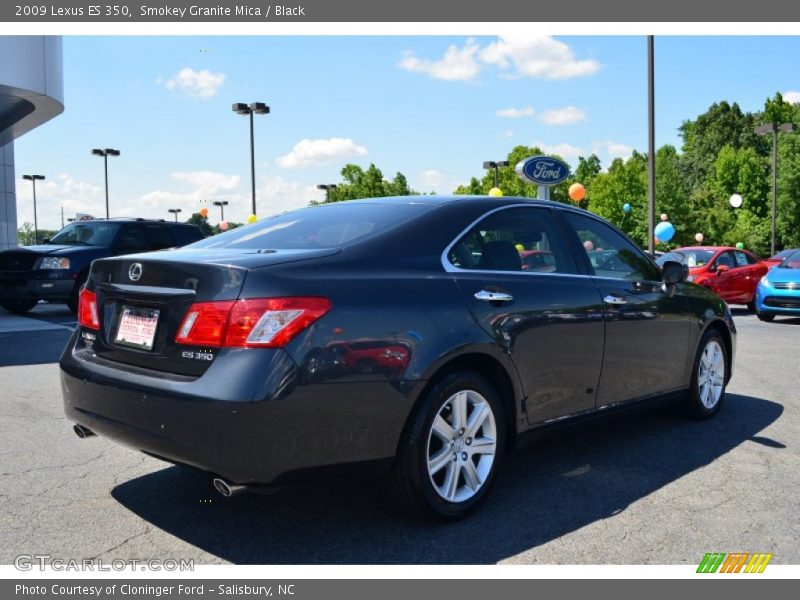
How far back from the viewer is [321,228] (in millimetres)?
4066

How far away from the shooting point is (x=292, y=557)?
3.21 m

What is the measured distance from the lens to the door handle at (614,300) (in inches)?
180

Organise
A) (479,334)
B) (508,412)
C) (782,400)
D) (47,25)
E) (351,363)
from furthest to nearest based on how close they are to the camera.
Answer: (47,25) < (782,400) < (508,412) < (479,334) < (351,363)

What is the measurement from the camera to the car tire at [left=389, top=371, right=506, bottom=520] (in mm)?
3410

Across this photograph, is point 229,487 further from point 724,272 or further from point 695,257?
point 695,257

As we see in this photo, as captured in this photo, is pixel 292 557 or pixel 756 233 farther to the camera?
pixel 756 233

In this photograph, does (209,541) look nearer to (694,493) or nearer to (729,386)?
(694,493)

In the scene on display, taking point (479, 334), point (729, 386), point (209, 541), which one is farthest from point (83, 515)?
point (729, 386)

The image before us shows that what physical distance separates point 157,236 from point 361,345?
1299 centimetres

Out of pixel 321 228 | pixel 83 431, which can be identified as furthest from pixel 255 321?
pixel 83 431

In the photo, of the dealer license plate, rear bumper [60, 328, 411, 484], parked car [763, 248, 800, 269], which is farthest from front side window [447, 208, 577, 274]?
parked car [763, 248, 800, 269]

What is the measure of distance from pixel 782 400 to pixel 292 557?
502 cm

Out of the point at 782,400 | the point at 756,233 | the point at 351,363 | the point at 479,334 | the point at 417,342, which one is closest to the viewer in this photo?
the point at 351,363

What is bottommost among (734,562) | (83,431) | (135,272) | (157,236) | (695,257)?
(734,562)
